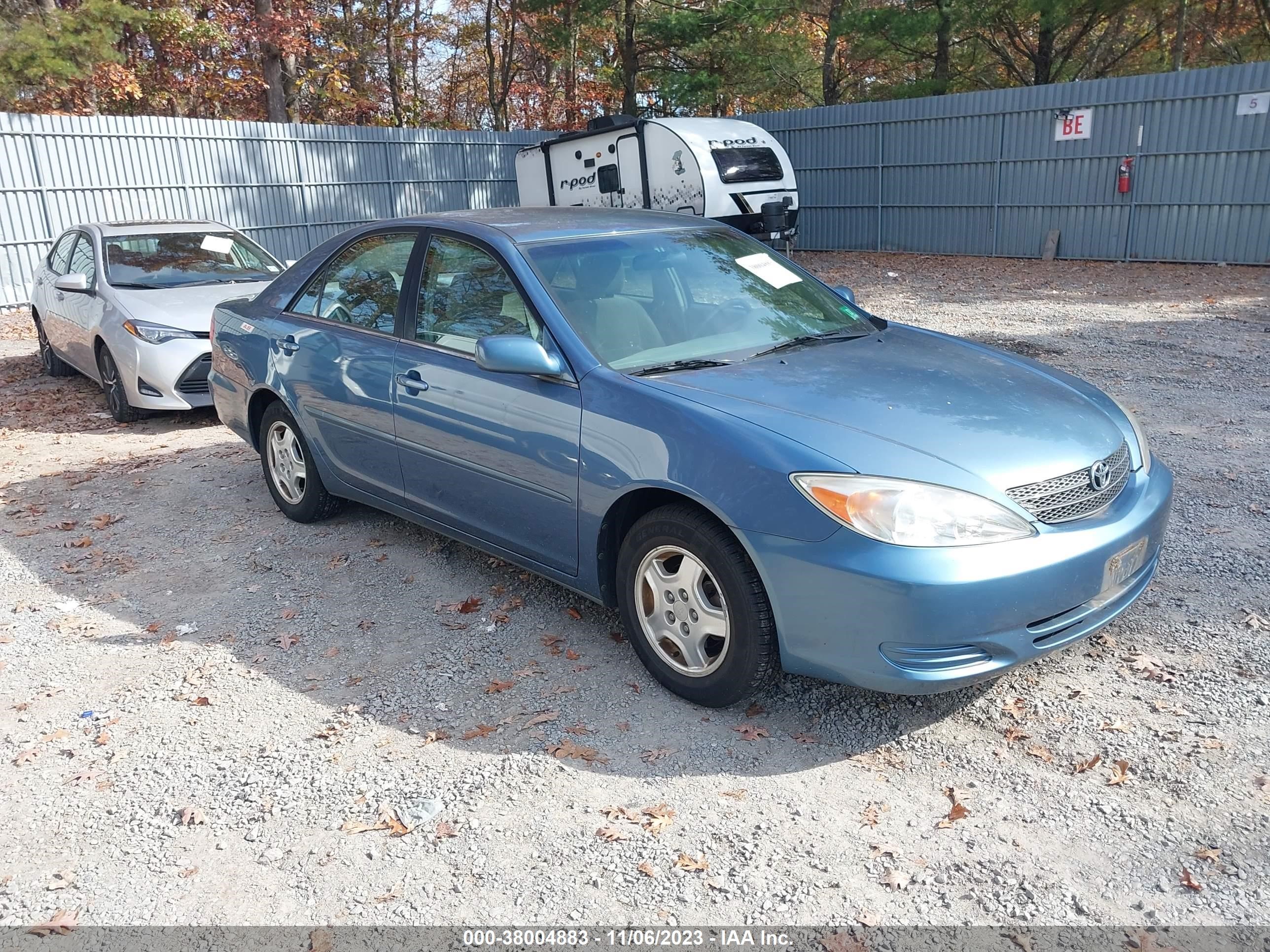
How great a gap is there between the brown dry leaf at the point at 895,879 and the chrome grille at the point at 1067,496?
116 centimetres

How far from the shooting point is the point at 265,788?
332 cm

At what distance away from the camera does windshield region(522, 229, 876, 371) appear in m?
4.02

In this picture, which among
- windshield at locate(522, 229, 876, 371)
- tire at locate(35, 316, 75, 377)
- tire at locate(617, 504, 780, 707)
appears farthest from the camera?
tire at locate(35, 316, 75, 377)

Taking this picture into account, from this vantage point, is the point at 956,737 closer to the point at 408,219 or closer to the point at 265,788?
the point at 265,788

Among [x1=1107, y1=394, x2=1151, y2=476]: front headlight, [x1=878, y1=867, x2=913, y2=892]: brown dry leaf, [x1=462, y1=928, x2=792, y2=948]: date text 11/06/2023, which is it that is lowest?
[x1=462, y1=928, x2=792, y2=948]: date text 11/06/2023

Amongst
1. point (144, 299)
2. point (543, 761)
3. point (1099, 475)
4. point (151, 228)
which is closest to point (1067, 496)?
point (1099, 475)

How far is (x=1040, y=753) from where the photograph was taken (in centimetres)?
327

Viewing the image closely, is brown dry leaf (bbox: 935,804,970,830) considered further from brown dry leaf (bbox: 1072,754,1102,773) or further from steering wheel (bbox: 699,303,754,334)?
steering wheel (bbox: 699,303,754,334)

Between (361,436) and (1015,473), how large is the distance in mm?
3028

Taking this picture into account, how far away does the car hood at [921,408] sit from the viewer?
3.20 m

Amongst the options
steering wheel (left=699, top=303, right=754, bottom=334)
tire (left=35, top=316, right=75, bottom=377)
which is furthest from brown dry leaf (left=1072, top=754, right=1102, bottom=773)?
tire (left=35, top=316, right=75, bottom=377)

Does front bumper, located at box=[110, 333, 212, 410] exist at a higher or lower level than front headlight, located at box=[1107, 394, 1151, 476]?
lower

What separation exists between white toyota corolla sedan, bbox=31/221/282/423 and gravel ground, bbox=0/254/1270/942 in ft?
8.44

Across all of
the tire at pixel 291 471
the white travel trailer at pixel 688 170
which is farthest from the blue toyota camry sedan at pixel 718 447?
the white travel trailer at pixel 688 170
